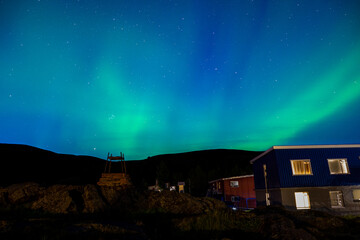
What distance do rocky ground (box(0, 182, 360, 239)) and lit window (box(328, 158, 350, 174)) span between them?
8.61 meters

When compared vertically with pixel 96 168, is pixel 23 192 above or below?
below

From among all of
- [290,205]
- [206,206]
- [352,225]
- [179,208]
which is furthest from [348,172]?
[179,208]

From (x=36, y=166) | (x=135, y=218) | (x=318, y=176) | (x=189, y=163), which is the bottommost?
(x=135, y=218)

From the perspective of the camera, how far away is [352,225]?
1498cm

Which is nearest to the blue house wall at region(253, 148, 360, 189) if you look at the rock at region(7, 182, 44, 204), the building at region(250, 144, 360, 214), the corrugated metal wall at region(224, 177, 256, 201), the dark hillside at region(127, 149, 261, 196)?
the building at region(250, 144, 360, 214)

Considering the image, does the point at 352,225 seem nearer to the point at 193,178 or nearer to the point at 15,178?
the point at 193,178

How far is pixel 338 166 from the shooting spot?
23.3 m

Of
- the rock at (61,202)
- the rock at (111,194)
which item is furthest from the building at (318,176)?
the rock at (61,202)

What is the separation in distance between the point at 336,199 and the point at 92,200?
22.6m

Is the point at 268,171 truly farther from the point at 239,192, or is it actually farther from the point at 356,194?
the point at 239,192

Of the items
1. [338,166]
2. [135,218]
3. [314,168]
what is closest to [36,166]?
[135,218]

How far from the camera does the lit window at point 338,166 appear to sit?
23156mm

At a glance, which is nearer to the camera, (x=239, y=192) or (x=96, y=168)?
(x=239, y=192)

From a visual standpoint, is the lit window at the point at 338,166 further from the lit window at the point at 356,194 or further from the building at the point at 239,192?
the building at the point at 239,192
